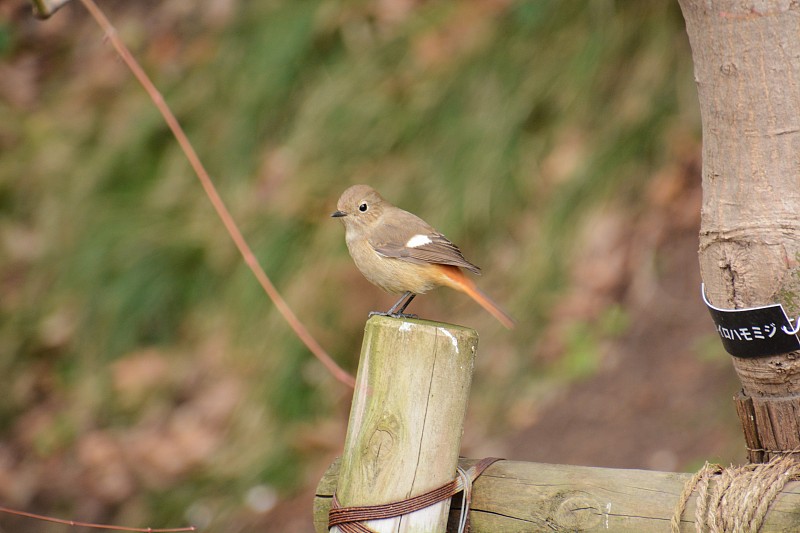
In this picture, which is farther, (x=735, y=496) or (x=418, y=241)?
(x=418, y=241)

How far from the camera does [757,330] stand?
2152mm

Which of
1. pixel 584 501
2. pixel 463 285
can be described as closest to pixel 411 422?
pixel 584 501

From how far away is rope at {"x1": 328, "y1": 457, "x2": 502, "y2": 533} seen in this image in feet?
7.04

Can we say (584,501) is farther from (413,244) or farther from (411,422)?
(413,244)

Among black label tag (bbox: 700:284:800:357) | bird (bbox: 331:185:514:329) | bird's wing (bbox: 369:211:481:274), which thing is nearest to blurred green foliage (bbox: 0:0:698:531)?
bird (bbox: 331:185:514:329)

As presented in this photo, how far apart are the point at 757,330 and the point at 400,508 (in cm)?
89

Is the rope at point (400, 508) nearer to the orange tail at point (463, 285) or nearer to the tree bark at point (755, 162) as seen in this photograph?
the tree bark at point (755, 162)

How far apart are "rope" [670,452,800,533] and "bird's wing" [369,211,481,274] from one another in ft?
3.91

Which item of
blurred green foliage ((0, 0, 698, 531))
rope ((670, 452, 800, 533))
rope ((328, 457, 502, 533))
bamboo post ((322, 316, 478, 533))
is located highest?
blurred green foliage ((0, 0, 698, 531))

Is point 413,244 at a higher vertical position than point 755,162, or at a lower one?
higher

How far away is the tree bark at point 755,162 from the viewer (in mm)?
2088

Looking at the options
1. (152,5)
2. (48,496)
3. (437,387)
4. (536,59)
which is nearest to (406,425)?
(437,387)

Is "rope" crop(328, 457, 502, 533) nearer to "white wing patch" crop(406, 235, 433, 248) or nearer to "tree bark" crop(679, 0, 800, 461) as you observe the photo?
"tree bark" crop(679, 0, 800, 461)

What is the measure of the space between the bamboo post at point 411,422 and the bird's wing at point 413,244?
92 cm
